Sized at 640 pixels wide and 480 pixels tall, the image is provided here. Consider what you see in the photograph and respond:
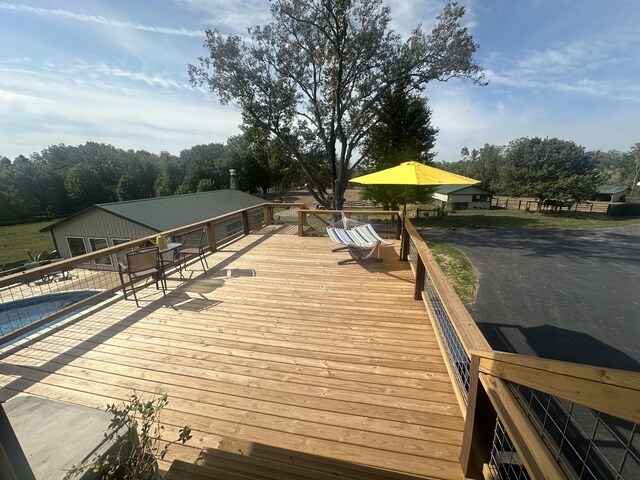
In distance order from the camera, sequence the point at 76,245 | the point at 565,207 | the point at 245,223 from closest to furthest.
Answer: the point at 245,223 < the point at 76,245 < the point at 565,207

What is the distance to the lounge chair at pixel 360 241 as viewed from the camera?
522cm

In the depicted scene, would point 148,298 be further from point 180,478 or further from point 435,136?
point 435,136

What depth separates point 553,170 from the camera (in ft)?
96.2

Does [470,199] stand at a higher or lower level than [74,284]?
higher

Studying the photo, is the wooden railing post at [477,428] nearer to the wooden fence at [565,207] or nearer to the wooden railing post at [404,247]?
the wooden railing post at [404,247]

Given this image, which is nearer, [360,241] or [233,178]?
[360,241]

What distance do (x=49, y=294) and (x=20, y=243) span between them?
18.1 meters

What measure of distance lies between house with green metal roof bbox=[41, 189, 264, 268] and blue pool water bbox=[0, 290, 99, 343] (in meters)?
3.71

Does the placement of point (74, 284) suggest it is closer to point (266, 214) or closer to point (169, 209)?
point (169, 209)

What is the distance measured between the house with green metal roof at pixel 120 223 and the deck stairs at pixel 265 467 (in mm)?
13165

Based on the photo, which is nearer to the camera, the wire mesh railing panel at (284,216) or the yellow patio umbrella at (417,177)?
the yellow patio umbrella at (417,177)

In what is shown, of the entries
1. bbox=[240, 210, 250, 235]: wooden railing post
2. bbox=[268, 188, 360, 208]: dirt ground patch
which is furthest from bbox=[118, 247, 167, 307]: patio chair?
bbox=[268, 188, 360, 208]: dirt ground patch

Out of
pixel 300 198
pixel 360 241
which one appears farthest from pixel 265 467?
pixel 300 198

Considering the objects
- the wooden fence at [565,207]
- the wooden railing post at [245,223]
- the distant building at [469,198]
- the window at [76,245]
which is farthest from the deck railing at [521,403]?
the distant building at [469,198]
